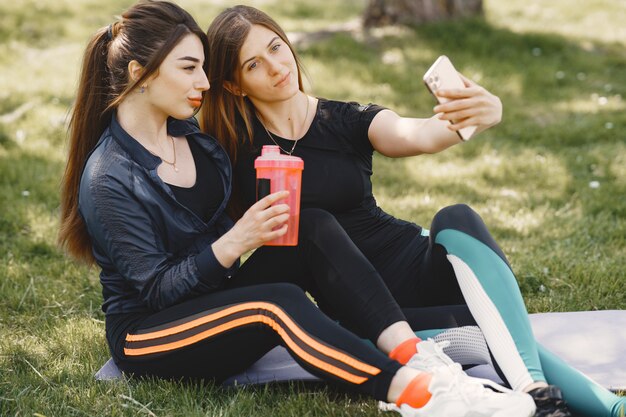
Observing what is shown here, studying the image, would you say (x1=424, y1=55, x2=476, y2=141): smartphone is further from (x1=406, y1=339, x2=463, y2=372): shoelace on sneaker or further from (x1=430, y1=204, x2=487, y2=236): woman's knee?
(x1=406, y1=339, x2=463, y2=372): shoelace on sneaker

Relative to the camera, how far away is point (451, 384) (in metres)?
2.18

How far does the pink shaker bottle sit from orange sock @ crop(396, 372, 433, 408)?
57cm

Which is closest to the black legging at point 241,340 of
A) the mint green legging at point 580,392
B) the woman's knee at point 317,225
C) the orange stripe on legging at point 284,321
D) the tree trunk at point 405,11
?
the orange stripe on legging at point 284,321

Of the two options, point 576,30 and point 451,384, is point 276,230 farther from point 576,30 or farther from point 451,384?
point 576,30

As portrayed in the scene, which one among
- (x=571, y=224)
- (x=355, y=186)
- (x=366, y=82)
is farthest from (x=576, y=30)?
(x=355, y=186)

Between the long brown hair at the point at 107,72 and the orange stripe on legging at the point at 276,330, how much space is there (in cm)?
48

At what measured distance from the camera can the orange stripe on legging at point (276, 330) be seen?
2.26 m

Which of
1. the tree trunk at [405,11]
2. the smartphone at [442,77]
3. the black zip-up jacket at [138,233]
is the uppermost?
the smartphone at [442,77]

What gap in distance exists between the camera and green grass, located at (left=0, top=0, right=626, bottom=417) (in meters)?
2.67

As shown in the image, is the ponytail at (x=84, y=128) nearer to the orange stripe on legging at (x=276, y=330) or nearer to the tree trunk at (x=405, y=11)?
the orange stripe on legging at (x=276, y=330)

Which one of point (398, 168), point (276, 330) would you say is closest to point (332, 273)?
point (276, 330)

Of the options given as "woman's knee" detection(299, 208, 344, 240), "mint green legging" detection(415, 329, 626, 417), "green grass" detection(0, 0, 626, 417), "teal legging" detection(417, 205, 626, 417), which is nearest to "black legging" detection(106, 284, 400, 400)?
"green grass" detection(0, 0, 626, 417)

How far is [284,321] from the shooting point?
2342 mm

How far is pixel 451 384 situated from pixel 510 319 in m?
0.32
